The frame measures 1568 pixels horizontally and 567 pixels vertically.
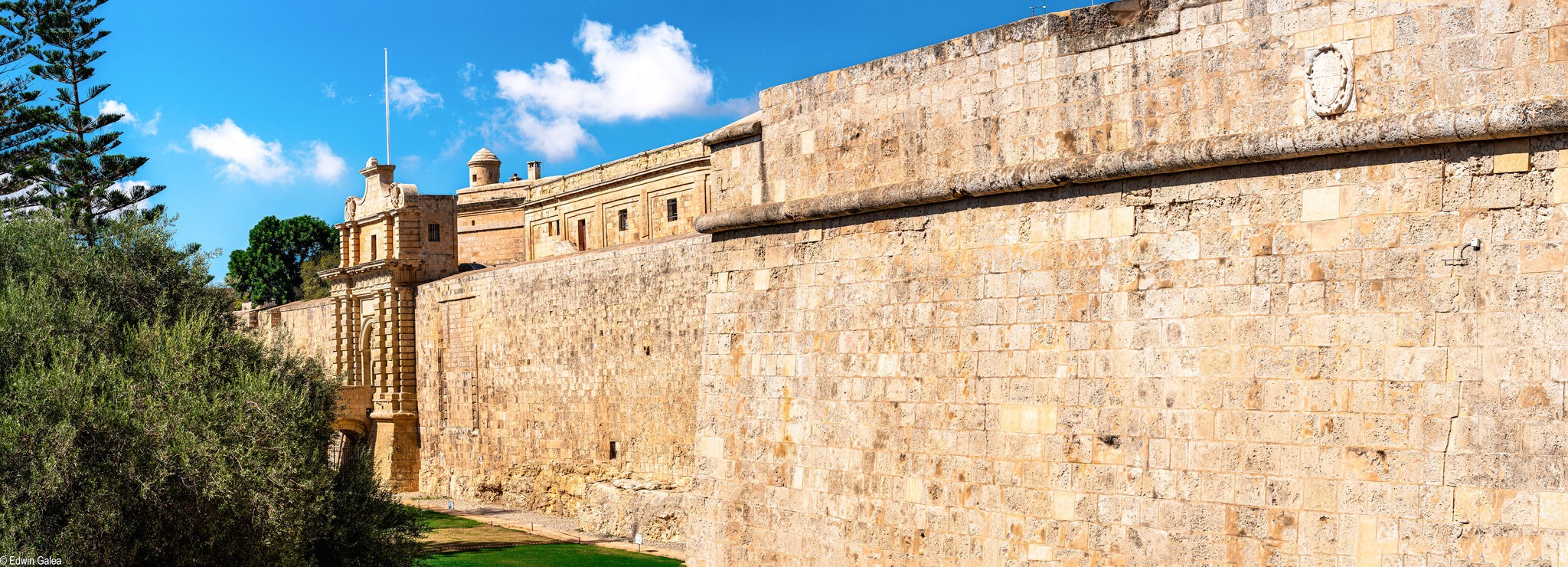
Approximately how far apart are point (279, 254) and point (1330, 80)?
155 ft

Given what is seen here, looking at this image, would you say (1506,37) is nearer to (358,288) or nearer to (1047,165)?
(1047,165)

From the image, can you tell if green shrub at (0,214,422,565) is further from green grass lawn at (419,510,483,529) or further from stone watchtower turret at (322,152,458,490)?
stone watchtower turret at (322,152,458,490)

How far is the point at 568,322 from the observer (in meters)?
18.8

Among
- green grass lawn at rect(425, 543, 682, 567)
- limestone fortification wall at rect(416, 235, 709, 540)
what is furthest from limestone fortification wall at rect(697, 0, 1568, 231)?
limestone fortification wall at rect(416, 235, 709, 540)

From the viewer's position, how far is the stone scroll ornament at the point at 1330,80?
5320mm

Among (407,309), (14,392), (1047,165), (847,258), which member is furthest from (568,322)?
(1047,165)

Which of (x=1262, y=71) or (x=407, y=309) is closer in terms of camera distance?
(x=1262, y=71)

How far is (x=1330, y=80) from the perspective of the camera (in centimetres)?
536

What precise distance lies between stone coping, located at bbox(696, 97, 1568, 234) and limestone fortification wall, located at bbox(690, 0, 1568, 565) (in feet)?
0.04

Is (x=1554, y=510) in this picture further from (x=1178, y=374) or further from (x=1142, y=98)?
(x=1142, y=98)

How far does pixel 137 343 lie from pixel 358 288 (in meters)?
14.7

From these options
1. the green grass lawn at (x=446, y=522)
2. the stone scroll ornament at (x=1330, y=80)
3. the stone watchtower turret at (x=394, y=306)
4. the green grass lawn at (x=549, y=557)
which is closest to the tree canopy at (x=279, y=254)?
the stone watchtower turret at (x=394, y=306)

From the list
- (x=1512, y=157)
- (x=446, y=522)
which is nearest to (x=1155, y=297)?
(x=1512, y=157)

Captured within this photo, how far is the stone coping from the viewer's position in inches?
190
